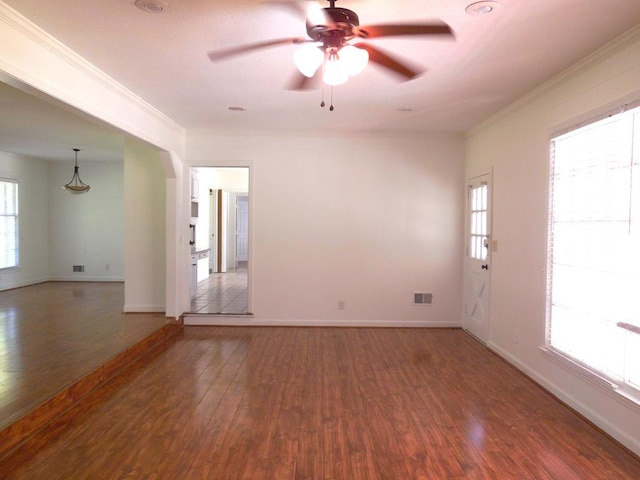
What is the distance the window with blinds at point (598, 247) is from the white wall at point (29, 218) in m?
9.07

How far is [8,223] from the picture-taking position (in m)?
8.04

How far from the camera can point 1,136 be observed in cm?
638

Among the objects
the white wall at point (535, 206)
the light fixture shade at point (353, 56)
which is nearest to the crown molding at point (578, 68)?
the white wall at point (535, 206)

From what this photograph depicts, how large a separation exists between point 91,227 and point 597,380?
9323mm

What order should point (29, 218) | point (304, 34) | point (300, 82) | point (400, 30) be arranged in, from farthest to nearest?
point (29, 218), point (300, 82), point (304, 34), point (400, 30)

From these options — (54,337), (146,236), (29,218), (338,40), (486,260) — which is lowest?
(54,337)

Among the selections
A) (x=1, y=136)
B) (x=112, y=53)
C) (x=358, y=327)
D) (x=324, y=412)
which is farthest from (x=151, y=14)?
(x=1, y=136)

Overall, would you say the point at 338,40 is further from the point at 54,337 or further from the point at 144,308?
the point at 144,308

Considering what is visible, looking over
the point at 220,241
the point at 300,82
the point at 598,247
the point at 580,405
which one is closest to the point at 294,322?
the point at 300,82

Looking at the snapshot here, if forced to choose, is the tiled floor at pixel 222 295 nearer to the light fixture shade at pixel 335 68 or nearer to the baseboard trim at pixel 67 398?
the baseboard trim at pixel 67 398

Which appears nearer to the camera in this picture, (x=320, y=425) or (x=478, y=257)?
(x=320, y=425)

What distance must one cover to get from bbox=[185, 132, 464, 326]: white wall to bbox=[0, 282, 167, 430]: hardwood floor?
1854 mm

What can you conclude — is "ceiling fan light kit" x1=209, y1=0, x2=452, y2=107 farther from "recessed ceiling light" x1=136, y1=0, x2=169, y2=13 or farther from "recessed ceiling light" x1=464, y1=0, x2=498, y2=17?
"recessed ceiling light" x1=136, y1=0, x2=169, y2=13

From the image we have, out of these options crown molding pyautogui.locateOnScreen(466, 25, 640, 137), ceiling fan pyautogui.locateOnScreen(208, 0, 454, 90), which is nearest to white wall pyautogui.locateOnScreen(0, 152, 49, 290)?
ceiling fan pyautogui.locateOnScreen(208, 0, 454, 90)
